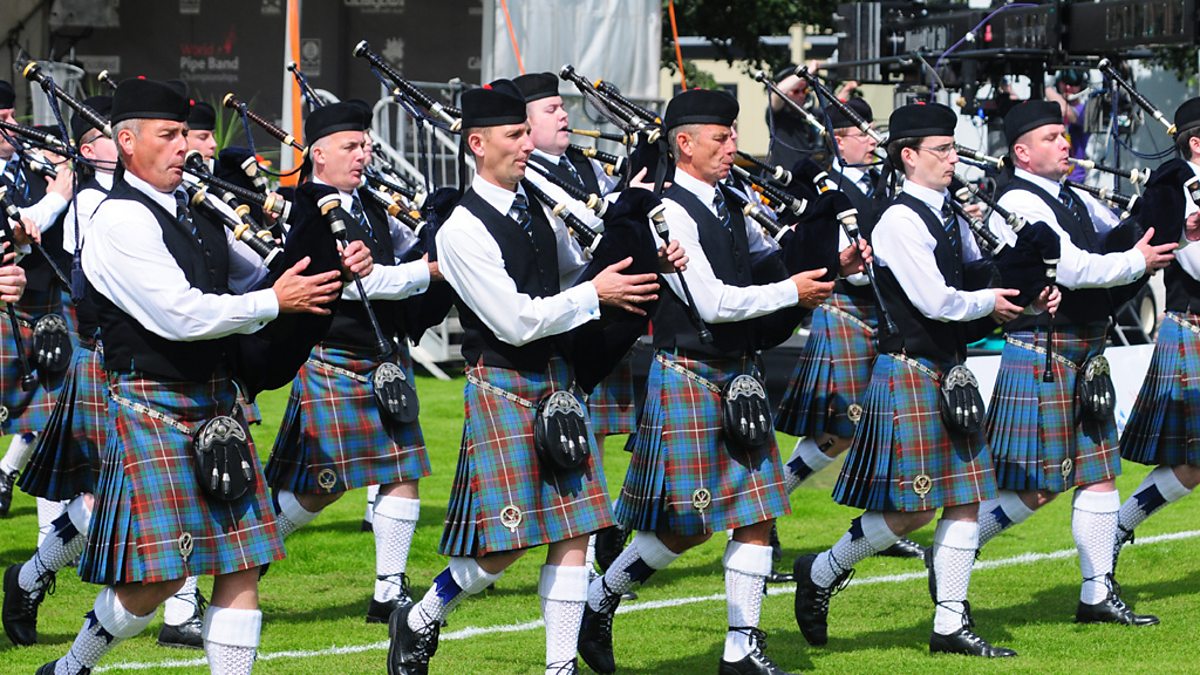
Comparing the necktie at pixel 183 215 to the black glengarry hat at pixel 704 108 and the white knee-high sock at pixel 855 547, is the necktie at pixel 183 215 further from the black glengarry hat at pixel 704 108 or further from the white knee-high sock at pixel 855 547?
the white knee-high sock at pixel 855 547

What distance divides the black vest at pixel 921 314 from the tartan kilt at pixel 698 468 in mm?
545

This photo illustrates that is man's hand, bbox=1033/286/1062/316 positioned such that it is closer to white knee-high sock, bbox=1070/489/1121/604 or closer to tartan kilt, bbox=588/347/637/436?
white knee-high sock, bbox=1070/489/1121/604

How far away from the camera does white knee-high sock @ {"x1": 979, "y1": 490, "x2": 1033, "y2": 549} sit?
5.94 meters

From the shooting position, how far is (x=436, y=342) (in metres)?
12.2

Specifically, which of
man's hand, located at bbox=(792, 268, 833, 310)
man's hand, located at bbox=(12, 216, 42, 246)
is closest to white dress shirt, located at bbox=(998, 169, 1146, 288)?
man's hand, located at bbox=(792, 268, 833, 310)

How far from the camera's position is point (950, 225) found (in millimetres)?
5473

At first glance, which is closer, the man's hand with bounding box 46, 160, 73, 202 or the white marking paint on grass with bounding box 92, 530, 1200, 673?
the white marking paint on grass with bounding box 92, 530, 1200, 673

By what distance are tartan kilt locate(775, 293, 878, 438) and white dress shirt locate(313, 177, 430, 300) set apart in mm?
1826

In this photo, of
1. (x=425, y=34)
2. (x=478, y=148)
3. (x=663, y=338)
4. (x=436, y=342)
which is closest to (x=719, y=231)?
(x=663, y=338)

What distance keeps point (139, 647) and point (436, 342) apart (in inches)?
259

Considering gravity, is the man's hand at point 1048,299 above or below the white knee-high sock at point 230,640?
above

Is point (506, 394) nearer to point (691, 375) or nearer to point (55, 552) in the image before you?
point (691, 375)

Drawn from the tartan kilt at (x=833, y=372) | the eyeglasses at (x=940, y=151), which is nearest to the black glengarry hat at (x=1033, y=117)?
the eyeglasses at (x=940, y=151)

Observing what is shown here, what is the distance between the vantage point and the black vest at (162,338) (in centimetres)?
431
